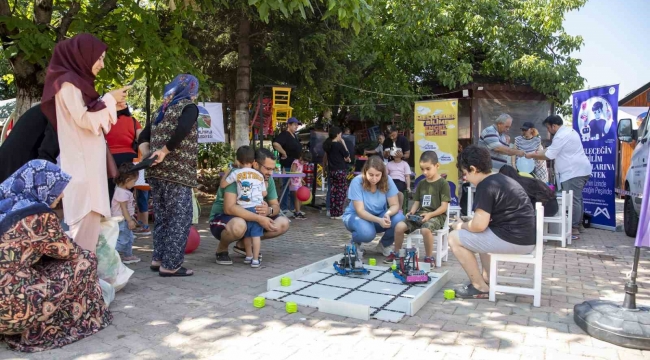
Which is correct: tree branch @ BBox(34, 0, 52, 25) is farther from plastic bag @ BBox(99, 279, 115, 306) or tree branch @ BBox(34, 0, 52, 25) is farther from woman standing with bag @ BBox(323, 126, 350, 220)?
woman standing with bag @ BBox(323, 126, 350, 220)

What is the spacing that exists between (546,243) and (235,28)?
28.5 ft

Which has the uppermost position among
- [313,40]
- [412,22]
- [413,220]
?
[412,22]

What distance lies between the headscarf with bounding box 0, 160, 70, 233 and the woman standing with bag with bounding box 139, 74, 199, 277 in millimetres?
1559

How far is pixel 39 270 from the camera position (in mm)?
3211

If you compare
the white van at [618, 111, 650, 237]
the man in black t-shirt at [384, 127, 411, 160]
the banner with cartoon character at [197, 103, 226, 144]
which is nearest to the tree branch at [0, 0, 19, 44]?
the banner with cartoon character at [197, 103, 226, 144]

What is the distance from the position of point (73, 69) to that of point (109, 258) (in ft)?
5.26

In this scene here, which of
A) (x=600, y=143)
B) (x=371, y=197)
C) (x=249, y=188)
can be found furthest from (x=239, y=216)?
(x=600, y=143)

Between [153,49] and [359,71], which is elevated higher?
[359,71]

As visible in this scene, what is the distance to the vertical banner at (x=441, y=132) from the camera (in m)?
11.0

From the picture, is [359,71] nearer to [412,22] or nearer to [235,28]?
[412,22]

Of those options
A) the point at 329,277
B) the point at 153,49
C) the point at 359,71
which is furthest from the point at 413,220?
the point at 359,71

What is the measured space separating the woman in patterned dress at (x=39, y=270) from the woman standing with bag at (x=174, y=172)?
1.50 meters

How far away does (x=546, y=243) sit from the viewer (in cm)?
753

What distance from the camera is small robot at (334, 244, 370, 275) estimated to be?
201 inches
